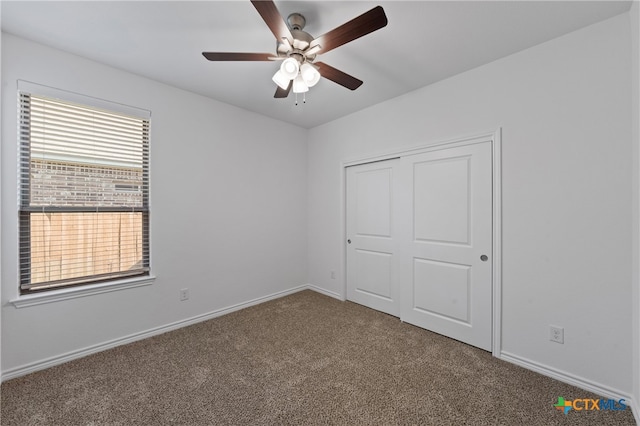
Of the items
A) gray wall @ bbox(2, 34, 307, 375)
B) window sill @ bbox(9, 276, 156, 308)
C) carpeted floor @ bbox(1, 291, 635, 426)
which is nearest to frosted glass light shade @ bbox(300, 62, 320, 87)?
gray wall @ bbox(2, 34, 307, 375)

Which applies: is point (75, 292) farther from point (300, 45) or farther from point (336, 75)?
point (336, 75)

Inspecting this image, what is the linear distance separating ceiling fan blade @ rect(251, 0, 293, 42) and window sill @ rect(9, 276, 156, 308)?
249 cm

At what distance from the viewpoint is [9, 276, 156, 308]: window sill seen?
2.00 metres

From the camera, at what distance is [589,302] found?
6.04 ft

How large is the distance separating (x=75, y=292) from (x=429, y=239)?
3.31 metres

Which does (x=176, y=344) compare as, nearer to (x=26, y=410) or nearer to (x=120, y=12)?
(x=26, y=410)

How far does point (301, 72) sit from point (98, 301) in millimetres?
2624

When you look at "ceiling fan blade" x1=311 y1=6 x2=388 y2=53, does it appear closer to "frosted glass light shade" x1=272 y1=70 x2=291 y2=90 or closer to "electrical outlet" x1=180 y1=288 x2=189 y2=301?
"frosted glass light shade" x1=272 y1=70 x2=291 y2=90

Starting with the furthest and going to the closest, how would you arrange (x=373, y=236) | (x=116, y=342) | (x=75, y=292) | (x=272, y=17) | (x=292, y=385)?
(x=373, y=236) < (x=116, y=342) < (x=75, y=292) < (x=292, y=385) < (x=272, y=17)

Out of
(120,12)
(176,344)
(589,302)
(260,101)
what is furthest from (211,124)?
(589,302)

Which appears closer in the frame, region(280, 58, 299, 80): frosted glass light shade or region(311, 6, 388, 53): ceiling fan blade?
region(311, 6, 388, 53): ceiling fan blade

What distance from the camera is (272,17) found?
1.43 metres

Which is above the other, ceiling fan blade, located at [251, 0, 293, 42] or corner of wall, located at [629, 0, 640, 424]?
ceiling fan blade, located at [251, 0, 293, 42]

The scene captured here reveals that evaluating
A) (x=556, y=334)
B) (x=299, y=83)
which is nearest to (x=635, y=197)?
(x=556, y=334)
